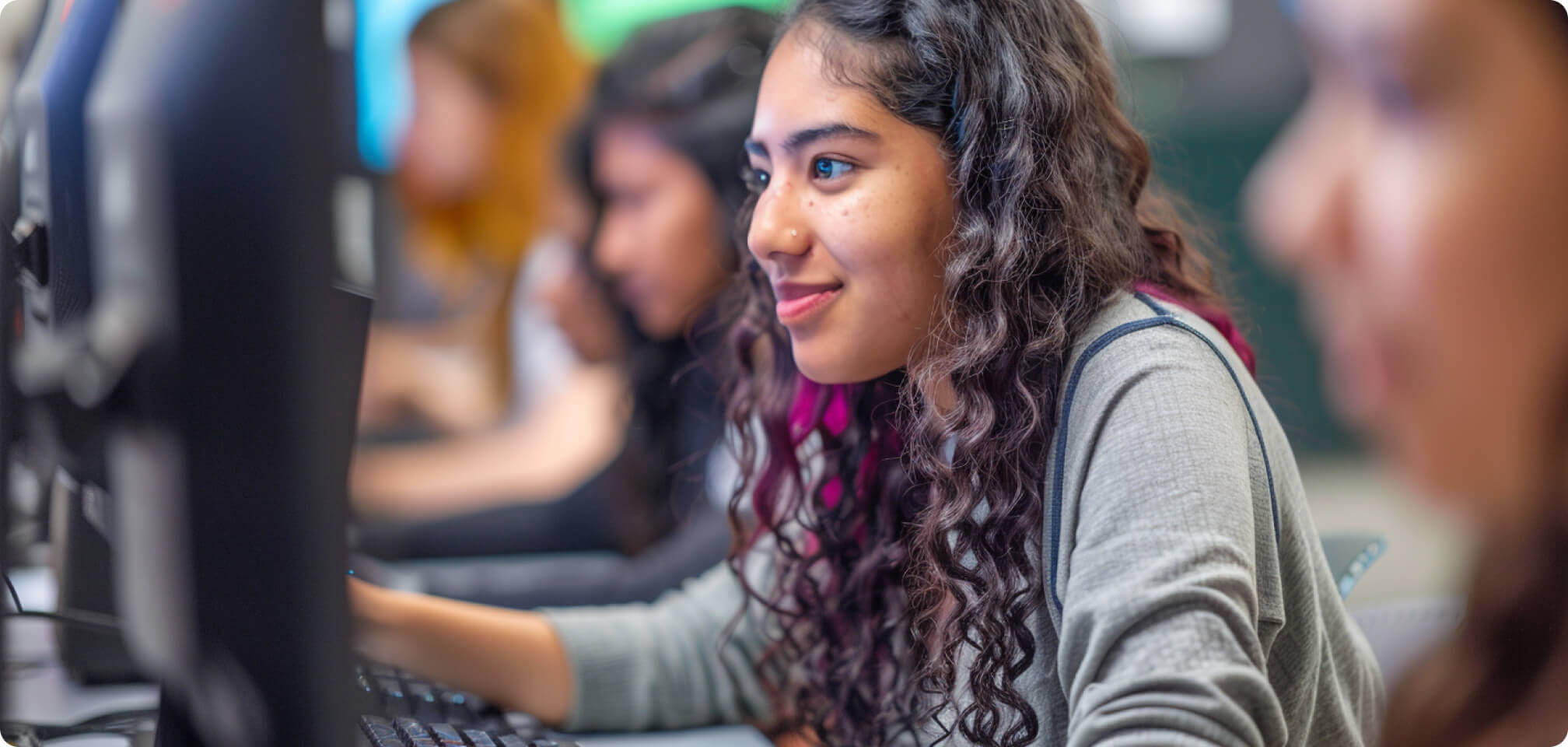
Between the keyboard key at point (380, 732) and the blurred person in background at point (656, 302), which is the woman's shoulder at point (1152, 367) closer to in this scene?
the keyboard key at point (380, 732)

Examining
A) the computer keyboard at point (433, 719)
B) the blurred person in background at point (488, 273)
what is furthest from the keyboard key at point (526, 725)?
the blurred person in background at point (488, 273)

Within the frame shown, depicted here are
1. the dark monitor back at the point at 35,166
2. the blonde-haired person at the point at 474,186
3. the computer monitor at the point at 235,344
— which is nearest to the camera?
the computer monitor at the point at 235,344

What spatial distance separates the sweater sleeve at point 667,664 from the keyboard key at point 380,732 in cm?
21

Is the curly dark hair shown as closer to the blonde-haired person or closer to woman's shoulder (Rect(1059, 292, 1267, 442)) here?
woman's shoulder (Rect(1059, 292, 1267, 442))

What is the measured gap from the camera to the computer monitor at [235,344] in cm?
38

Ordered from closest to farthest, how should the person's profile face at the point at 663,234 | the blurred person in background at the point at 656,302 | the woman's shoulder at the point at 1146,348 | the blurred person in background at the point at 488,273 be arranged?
the woman's shoulder at the point at 1146,348 → the blurred person in background at the point at 656,302 → the person's profile face at the point at 663,234 → the blurred person in background at the point at 488,273

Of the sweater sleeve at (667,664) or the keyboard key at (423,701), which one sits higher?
the keyboard key at (423,701)

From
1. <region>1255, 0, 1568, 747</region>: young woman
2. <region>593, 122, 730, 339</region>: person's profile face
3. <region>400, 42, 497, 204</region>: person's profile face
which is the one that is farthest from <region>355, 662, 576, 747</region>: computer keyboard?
<region>400, 42, 497, 204</region>: person's profile face

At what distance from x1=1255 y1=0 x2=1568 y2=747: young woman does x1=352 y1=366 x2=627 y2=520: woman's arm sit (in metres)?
1.01

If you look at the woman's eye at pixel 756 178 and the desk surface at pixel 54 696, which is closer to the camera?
the desk surface at pixel 54 696

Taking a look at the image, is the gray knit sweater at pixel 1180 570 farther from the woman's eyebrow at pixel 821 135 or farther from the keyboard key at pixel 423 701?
the keyboard key at pixel 423 701

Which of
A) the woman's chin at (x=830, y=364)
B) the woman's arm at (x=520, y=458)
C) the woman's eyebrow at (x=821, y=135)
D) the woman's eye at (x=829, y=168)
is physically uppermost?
the woman's eyebrow at (x=821, y=135)

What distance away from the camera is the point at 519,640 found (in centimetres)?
86

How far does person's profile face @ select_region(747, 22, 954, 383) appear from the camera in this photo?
2.32 feet
